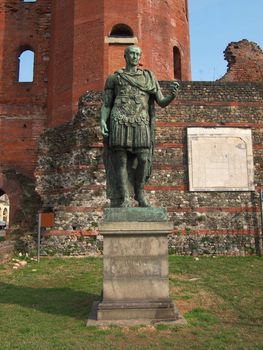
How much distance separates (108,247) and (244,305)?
108 inches

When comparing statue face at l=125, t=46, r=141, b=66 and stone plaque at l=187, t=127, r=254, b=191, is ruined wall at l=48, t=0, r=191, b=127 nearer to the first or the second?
stone plaque at l=187, t=127, r=254, b=191

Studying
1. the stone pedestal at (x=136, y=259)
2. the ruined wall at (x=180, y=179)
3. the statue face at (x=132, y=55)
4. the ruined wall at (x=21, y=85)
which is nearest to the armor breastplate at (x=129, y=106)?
the statue face at (x=132, y=55)

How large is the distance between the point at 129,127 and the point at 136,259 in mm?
1965

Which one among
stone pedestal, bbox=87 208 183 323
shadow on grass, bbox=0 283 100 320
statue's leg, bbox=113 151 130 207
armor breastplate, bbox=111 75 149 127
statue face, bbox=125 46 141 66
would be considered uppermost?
statue face, bbox=125 46 141 66

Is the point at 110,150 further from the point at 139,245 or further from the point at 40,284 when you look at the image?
the point at 40,284

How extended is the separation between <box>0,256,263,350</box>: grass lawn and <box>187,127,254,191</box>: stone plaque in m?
3.72

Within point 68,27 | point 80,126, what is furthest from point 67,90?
point 80,126

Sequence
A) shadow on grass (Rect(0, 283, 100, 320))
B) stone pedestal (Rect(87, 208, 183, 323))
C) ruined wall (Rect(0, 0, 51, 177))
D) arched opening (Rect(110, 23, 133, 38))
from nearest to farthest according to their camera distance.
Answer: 1. stone pedestal (Rect(87, 208, 183, 323))
2. shadow on grass (Rect(0, 283, 100, 320))
3. arched opening (Rect(110, 23, 133, 38))
4. ruined wall (Rect(0, 0, 51, 177))

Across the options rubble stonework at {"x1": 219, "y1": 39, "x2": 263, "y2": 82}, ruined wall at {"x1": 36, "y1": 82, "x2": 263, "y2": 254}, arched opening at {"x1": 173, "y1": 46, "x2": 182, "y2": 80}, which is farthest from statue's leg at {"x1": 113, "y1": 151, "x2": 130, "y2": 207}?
rubble stonework at {"x1": 219, "y1": 39, "x2": 263, "y2": 82}

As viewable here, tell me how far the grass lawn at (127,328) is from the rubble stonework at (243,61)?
1489 cm

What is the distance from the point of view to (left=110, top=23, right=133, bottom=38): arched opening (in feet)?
64.4

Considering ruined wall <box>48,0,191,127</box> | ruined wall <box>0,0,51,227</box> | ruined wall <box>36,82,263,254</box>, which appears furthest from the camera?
ruined wall <box>0,0,51,227</box>

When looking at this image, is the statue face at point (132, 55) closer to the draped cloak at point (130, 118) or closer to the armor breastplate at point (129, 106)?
the draped cloak at point (130, 118)

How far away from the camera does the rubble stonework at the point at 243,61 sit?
2356cm
